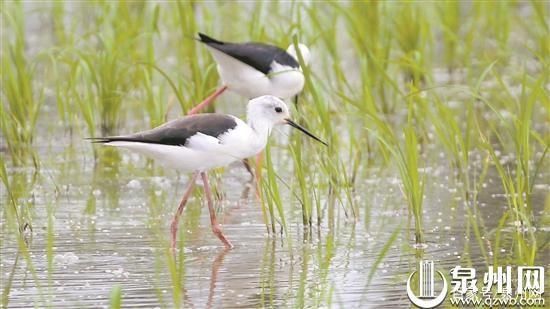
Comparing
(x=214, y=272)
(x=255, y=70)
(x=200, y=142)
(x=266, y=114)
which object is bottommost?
(x=214, y=272)

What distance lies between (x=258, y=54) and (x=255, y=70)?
109mm

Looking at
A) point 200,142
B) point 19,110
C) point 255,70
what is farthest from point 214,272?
point 19,110

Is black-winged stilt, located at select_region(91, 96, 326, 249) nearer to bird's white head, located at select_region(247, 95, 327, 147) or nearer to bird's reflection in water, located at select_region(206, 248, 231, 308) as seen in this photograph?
bird's white head, located at select_region(247, 95, 327, 147)

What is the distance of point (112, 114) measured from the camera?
950 centimetres

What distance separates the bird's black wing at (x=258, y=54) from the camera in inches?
339

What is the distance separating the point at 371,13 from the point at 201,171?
417cm

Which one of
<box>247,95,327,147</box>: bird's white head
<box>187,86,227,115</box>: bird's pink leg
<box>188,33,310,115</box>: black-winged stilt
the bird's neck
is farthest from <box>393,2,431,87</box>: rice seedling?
the bird's neck

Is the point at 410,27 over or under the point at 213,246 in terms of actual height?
over

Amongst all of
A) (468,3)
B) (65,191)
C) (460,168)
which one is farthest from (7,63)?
(468,3)

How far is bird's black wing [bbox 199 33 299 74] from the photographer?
8609mm

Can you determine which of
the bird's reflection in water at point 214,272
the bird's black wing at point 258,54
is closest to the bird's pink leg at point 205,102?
the bird's black wing at point 258,54

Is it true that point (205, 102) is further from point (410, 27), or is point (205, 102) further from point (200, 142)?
point (410, 27)

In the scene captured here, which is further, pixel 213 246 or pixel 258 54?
pixel 258 54

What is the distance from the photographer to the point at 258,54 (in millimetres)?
8789
